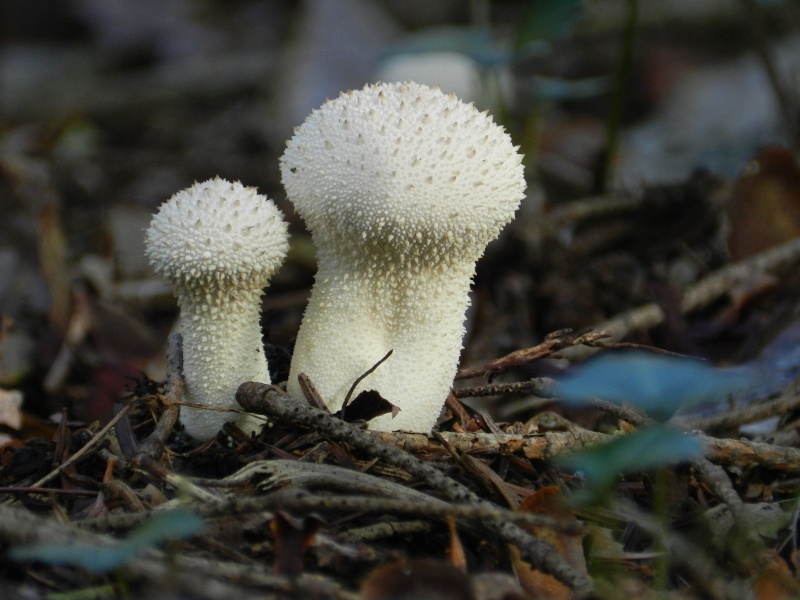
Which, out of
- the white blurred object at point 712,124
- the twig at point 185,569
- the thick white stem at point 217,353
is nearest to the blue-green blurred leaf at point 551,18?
the white blurred object at point 712,124

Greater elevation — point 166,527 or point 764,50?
point 764,50

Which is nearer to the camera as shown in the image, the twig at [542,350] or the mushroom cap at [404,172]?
the mushroom cap at [404,172]

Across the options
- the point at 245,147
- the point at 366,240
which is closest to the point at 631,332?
the point at 366,240

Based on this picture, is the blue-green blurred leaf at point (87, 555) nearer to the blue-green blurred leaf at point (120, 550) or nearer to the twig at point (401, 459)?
the blue-green blurred leaf at point (120, 550)

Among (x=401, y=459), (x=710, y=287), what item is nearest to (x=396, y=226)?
(x=401, y=459)

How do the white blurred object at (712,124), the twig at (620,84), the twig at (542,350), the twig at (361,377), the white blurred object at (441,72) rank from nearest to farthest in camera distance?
the twig at (361,377) < the twig at (542,350) < the twig at (620,84) < the white blurred object at (712,124) < the white blurred object at (441,72)

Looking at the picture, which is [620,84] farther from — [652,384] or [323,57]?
[323,57]

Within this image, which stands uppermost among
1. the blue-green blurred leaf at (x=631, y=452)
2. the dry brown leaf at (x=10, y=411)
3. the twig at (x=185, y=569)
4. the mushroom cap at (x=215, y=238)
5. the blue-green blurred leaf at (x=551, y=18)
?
the blue-green blurred leaf at (x=551, y=18)
